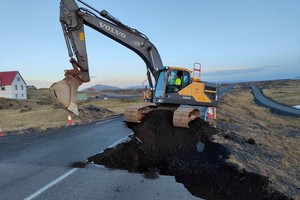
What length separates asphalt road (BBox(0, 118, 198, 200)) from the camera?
267 inches

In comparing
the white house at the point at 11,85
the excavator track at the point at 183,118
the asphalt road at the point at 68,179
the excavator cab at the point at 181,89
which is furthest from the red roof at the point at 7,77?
the excavator track at the point at 183,118

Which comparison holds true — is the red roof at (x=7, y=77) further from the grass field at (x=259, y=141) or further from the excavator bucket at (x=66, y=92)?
the excavator bucket at (x=66, y=92)

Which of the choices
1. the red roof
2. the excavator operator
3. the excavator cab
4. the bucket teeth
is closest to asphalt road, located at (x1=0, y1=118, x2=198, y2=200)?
the bucket teeth

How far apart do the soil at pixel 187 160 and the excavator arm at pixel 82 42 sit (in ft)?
10.3

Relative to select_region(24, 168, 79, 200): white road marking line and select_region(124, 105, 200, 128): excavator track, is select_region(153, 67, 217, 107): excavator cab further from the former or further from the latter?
select_region(24, 168, 79, 200): white road marking line

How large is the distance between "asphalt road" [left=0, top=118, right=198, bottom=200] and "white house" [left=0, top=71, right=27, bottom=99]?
6254 centimetres

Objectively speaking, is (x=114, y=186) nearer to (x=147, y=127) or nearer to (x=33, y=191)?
(x=33, y=191)

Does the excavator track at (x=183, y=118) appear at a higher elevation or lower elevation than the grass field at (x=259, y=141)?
higher

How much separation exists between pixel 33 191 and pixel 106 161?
299 cm

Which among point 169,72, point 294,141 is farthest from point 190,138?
point 294,141

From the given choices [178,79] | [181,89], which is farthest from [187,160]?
[178,79]

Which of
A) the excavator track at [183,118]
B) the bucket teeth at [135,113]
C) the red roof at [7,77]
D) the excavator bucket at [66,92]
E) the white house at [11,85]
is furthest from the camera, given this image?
the red roof at [7,77]

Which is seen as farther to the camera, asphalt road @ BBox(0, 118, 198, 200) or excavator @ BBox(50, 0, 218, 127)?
excavator @ BBox(50, 0, 218, 127)

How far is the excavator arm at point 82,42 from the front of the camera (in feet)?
40.3
